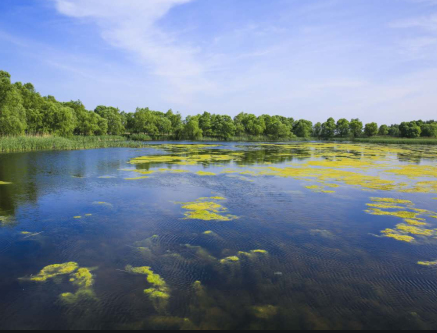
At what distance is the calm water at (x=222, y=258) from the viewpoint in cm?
579

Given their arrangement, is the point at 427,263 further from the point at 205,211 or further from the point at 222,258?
Answer: the point at 205,211

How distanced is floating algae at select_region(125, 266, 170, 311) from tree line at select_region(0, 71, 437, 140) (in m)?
A: 51.3

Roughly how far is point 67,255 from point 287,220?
336 inches

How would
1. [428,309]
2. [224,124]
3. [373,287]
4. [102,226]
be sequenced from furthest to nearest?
[224,124] < [102,226] < [373,287] < [428,309]

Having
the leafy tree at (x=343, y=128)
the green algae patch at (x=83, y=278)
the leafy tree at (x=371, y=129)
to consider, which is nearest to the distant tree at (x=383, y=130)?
the leafy tree at (x=371, y=129)

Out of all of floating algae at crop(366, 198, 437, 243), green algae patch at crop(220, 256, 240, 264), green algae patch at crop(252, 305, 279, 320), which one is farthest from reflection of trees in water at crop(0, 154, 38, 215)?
floating algae at crop(366, 198, 437, 243)

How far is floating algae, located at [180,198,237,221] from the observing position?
12023 millimetres

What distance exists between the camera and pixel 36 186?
18.3 meters

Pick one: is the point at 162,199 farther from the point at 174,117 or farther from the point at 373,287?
the point at 174,117

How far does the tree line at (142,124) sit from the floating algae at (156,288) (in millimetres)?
51349

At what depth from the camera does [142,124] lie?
113625mm

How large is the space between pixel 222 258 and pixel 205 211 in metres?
4.78

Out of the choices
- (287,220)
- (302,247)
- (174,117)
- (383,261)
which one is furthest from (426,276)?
(174,117)

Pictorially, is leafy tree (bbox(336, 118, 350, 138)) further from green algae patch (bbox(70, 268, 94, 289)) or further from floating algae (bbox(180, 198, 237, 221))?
green algae patch (bbox(70, 268, 94, 289))
